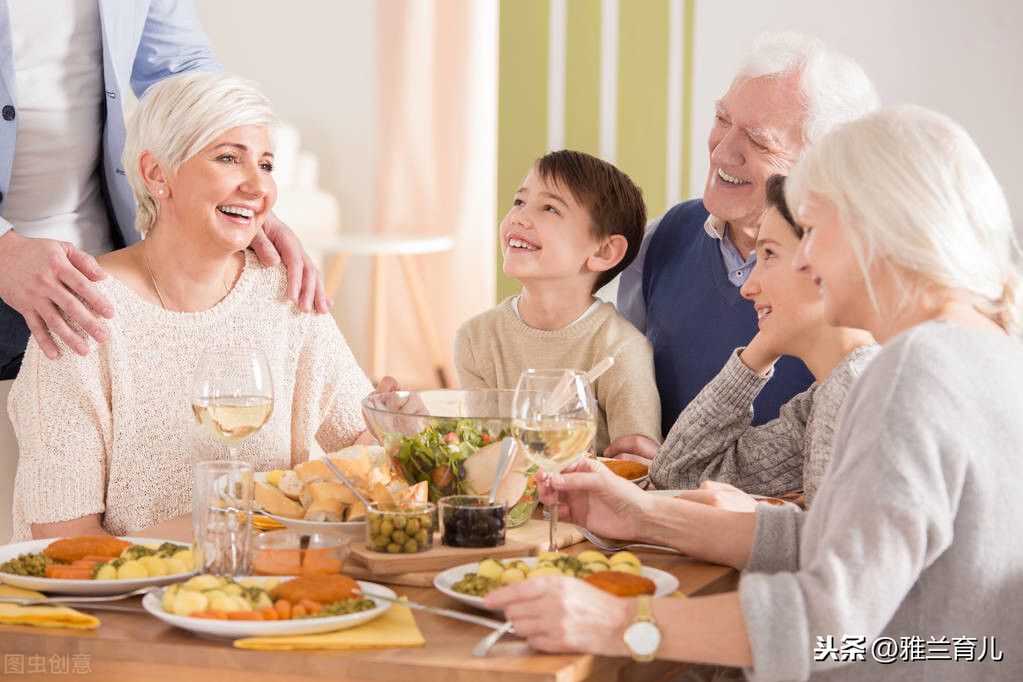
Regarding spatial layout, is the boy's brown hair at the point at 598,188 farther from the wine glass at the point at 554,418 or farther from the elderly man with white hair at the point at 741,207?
the wine glass at the point at 554,418

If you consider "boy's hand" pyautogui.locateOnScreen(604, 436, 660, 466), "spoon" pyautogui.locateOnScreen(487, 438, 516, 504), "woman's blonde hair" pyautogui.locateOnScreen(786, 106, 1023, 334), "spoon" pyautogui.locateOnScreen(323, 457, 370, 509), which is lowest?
"boy's hand" pyautogui.locateOnScreen(604, 436, 660, 466)

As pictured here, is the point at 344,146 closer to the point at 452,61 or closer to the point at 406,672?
the point at 452,61

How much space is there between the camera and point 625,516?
1531 mm

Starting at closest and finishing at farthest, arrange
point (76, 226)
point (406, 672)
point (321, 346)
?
point (406, 672) < point (321, 346) < point (76, 226)

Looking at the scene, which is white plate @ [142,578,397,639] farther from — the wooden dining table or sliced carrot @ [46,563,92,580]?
sliced carrot @ [46,563,92,580]

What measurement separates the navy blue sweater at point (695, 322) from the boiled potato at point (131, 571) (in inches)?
56.0

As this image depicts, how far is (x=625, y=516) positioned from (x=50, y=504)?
99 centimetres

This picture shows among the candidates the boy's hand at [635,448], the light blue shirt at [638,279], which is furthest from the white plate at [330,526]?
the light blue shirt at [638,279]

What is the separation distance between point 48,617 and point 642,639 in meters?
0.63

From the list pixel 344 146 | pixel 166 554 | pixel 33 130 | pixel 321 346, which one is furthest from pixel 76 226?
pixel 344 146

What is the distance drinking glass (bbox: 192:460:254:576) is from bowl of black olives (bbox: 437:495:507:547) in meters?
0.25

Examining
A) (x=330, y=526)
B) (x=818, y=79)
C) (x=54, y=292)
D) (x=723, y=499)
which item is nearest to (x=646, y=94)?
(x=818, y=79)

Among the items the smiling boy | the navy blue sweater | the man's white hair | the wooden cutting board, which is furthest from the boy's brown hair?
the wooden cutting board

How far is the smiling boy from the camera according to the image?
8.16 feet
